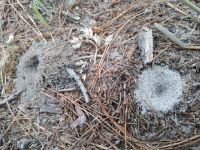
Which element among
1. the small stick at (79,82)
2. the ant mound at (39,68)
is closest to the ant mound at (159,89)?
the small stick at (79,82)

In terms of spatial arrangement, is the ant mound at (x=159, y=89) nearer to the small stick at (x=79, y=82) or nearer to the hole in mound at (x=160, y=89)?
the hole in mound at (x=160, y=89)

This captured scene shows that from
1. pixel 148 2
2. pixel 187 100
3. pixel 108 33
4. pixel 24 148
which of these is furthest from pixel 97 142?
pixel 148 2

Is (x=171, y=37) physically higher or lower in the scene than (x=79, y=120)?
higher

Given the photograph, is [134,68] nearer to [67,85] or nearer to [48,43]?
[67,85]

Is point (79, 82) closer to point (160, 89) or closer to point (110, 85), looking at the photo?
point (110, 85)

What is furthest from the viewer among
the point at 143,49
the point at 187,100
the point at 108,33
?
the point at 108,33

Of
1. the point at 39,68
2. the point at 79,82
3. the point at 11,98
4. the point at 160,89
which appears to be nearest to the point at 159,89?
the point at 160,89
